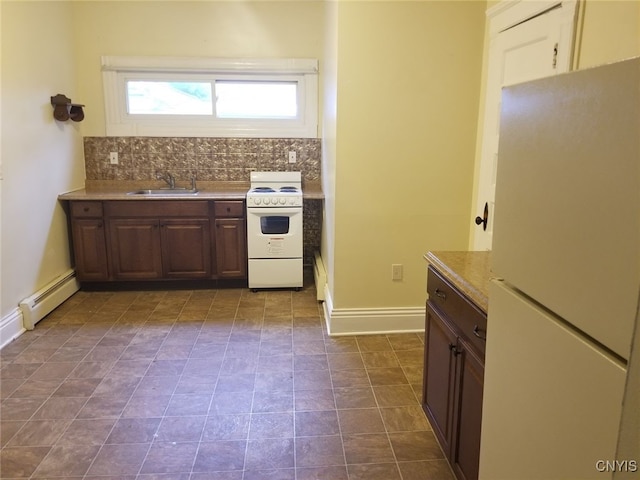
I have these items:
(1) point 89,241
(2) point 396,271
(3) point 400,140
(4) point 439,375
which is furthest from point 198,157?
(4) point 439,375

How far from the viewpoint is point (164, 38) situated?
446cm

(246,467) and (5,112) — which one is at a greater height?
(5,112)

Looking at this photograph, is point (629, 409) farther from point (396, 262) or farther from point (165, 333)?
point (165, 333)

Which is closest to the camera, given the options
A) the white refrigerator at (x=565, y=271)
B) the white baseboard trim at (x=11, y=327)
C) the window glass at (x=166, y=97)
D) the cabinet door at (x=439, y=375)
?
the white refrigerator at (x=565, y=271)

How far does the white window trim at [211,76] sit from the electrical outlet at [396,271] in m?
2.00

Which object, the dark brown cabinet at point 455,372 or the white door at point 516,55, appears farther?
the white door at point 516,55

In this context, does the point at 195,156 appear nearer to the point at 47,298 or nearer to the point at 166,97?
the point at 166,97

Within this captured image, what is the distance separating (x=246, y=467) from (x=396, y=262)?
1.79m

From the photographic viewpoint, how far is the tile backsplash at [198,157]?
462 cm

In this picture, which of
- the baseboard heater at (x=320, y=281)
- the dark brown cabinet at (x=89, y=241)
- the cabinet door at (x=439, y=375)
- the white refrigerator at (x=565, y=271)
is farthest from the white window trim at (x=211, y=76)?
the white refrigerator at (x=565, y=271)

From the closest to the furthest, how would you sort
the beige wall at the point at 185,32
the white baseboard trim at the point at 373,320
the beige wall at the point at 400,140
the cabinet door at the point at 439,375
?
the cabinet door at the point at 439,375
the beige wall at the point at 400,140
the white baseboard trim at the point at 373,320
the beige wall at the point at 185,32

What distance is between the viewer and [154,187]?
4.67 metres

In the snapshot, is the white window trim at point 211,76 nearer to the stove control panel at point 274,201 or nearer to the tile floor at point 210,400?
the stove control panel at point 274,201

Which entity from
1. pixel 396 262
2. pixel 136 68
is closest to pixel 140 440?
pixel 396 262
